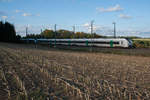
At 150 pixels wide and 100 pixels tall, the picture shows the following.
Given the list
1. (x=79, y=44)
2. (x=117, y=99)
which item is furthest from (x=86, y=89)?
(x=79, y=44)

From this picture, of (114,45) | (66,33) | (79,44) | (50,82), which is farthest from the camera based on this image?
(66,33)

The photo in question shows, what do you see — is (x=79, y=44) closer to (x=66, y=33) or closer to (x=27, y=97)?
(x=27, y=97)

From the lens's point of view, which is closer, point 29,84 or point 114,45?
point 29,84

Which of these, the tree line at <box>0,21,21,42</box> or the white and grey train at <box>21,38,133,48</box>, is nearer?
the white and grey train at <box>21,38,133,48</box>

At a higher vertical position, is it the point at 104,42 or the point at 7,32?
the point at 7,32

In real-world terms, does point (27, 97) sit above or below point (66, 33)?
below

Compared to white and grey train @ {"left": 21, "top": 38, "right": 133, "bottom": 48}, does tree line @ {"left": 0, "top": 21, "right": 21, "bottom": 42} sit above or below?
above

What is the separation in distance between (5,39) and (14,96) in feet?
260

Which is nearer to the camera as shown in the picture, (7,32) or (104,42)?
(104,42)

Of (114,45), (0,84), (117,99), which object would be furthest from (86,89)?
(114,45)

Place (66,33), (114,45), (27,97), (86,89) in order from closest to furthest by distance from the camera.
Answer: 1. (27,97)
2. (86,89)
3. (114,45)
4. (66,33)

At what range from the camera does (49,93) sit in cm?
538

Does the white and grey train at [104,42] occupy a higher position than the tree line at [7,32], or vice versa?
the tree line at [7,32]

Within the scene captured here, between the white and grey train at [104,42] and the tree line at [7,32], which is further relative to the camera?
the tree line at [7,32]
